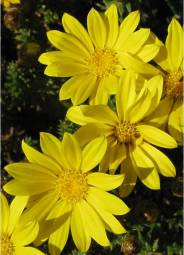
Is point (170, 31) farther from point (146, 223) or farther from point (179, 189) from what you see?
point (146, 223)

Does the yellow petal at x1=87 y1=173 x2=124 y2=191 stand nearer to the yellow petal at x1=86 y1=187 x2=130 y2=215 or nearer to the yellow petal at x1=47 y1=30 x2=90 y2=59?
the yellow petal at x1=86 y1=187 x2=130 y2=215

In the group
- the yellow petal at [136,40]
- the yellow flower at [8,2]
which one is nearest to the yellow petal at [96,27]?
the yellow petal at [136,40]

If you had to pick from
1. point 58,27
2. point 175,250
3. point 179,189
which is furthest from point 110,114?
point 58,27

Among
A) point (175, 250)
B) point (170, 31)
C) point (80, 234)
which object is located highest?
point (170, 31)

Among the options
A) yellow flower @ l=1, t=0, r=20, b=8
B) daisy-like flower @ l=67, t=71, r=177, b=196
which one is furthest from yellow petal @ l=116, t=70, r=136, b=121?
yellow flower @ l=1, t=0, r=20, b=8

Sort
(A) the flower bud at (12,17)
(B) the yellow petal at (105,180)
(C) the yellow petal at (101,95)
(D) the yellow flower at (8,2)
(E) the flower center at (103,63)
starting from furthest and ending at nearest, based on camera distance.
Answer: (A) the flower bud at (12,17) < (D) the yellow flower at (8,2) < (E) the flower center at (103,63) < (C) the yellow petal at (101,95) < (B) the yellow petal at (105,180)

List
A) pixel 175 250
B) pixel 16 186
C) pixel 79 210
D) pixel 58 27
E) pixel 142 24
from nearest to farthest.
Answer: pixel 16 186 < pixel 79 210 < pixel 175 250 < pixel 142 24 < pixel 58 27

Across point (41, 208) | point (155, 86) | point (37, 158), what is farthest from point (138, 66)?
point (41, 208)

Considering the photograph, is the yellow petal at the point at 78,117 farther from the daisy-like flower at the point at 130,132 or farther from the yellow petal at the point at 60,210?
the yellow petal at the point at 60,210
